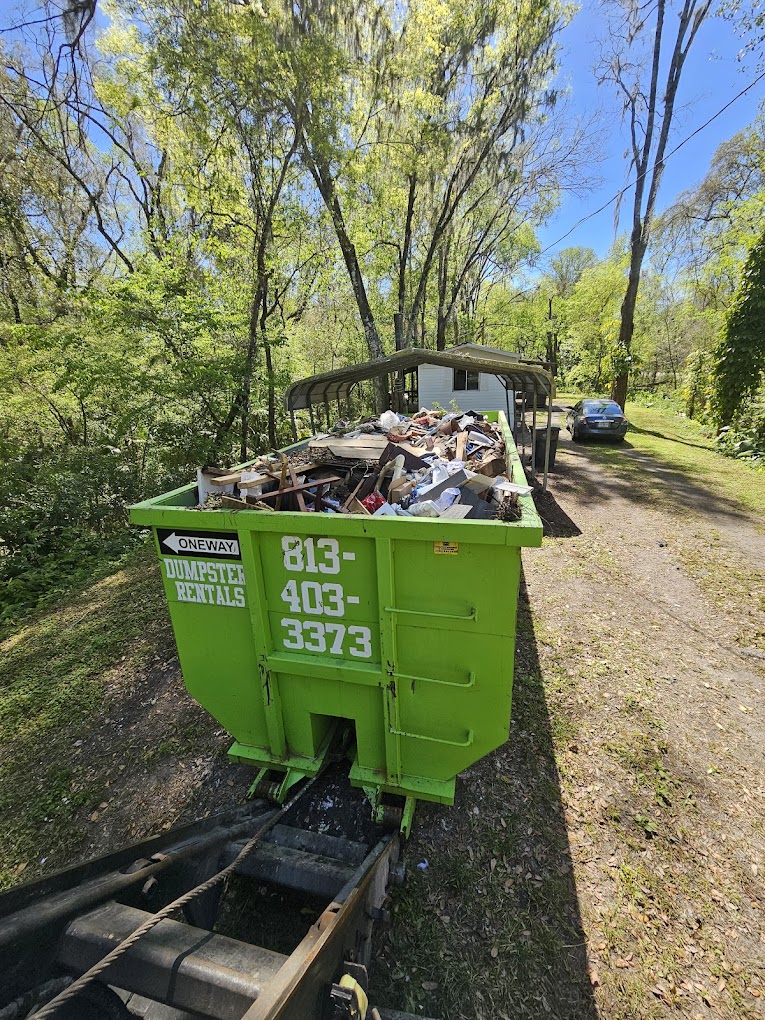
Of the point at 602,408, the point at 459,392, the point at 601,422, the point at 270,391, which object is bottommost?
the point at 601,422

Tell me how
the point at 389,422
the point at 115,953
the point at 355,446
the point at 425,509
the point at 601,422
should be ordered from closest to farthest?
the point at 115,953
the point at 425,509
the point at 355,446
the point at 389,422
the point at 601,422

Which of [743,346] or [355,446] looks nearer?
[355,446]

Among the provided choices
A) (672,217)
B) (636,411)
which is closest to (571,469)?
(636,411)

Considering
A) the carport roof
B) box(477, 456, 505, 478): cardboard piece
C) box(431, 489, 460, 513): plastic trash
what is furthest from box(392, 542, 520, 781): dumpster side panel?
the carport roof

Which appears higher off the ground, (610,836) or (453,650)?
(453,650)

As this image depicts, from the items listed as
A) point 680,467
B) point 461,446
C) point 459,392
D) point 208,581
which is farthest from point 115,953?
point 459,392

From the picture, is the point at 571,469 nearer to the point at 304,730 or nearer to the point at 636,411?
the point at 304,730

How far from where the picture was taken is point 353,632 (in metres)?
2.41

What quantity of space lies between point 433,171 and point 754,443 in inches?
495

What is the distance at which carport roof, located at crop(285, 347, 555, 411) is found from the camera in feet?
17.0

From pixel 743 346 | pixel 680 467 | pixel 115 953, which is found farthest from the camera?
pixel 743 346

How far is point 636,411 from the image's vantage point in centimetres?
2483

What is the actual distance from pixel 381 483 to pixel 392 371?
287 cm

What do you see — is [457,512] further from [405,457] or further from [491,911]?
[491,911]
